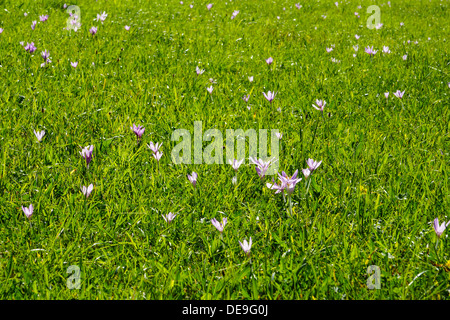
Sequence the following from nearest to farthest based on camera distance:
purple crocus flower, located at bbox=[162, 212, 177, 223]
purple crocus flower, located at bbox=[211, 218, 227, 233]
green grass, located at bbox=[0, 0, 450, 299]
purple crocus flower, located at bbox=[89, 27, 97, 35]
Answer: green grass, located at bbox=[0, 0, 450, 299] → purple crocus flower, located at bbox=[211, 218, 227, 233] → purple crocus flower, located at bbox=[162, 212, 177, 223] → purple crocus flower, located at bbox=[89, 27, 97, 35]

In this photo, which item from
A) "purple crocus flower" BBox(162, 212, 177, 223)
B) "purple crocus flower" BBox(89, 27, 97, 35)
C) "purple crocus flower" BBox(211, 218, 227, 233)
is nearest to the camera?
"purple crocus flower" BBox(211, 218, 227, 233)

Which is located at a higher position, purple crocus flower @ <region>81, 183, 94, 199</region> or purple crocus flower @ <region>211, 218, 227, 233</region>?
purple crocus flower @ <region>81, 183, 94, 199</region>

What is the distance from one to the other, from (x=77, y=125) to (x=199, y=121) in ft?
3.04

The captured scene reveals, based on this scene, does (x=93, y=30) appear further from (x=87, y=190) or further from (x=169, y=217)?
(x=169, y=217)

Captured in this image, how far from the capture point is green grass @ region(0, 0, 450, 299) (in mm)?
1883

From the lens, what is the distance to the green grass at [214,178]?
6.18ft

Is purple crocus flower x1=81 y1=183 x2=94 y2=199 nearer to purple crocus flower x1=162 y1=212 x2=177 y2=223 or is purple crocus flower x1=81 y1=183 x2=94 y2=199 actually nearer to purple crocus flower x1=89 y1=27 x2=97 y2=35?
purple crocus flower x1=162 y1=212 x2=177 y2=223

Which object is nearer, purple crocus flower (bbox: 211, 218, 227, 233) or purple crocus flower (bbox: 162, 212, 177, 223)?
purple crocus flower (bbox: 211, 218, 227, 233)

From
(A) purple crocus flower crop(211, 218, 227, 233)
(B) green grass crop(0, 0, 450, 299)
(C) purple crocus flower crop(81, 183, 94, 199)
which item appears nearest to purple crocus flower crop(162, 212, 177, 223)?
(B) green grass crop(0, 0, 450, 299)

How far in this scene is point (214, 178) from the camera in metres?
2.64

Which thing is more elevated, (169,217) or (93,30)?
(93,30)

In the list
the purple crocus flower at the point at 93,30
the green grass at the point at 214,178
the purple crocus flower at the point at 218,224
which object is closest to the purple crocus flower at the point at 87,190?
the green grass at the point at 214,178

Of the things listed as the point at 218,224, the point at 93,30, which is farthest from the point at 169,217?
the point at 93,30

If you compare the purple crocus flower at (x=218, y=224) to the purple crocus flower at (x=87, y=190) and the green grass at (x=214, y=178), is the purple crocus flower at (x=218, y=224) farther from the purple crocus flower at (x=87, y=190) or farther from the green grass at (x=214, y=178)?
the purple crocus flower at (x=87, y=190)
